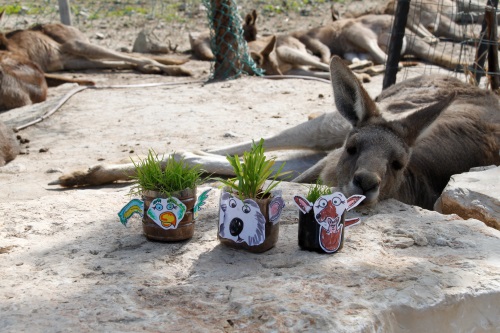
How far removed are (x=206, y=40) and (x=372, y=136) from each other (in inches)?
332

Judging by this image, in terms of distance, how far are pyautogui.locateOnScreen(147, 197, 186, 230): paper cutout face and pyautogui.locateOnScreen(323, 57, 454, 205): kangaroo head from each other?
1.12 metres

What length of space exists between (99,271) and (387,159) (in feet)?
6.52

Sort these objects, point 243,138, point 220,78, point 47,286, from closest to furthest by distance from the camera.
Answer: point 47,286 → point 243,138 → point 220,78

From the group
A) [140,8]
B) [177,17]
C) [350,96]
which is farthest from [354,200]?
[140,8]

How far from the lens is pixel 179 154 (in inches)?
217

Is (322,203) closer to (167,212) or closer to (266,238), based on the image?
(266,238)

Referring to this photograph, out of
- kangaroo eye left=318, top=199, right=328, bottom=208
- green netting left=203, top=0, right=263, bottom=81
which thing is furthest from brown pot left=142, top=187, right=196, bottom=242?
green netting left=203, top=0, right=263, bottom=81

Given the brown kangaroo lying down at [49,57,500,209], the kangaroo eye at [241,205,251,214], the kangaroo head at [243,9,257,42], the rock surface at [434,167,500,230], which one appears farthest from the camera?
the kangaroo head at [243,9,257,42]

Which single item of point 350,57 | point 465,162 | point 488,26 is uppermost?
point 488,26

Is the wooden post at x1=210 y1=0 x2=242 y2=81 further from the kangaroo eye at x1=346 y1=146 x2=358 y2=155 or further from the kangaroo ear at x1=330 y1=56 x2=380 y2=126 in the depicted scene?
the kangaroo eye at x1=346 y1=146 x2=358 y2=155

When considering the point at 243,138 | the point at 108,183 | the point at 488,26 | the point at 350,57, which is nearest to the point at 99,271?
the point at 108,183

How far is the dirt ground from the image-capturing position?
2592 millimetres

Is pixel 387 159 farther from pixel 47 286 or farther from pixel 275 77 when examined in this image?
pixel 275 77

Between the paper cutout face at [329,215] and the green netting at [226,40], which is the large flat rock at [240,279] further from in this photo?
the green netting at [226,40]
